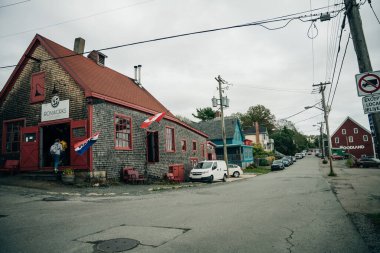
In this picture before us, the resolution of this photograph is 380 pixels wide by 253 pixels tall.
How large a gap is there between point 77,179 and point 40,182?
177cm

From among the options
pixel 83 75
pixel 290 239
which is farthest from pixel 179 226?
pixel 83 75

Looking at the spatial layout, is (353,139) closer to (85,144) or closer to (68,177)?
(85,144)

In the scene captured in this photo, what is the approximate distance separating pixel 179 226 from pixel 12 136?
15.5 m

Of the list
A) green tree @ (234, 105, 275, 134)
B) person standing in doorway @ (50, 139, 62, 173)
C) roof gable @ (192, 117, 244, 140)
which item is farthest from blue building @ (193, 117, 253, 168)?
green tree @ (234, 105, 275, 134)

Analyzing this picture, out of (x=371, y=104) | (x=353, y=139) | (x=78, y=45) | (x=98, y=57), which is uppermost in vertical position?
(x=78, y=45)

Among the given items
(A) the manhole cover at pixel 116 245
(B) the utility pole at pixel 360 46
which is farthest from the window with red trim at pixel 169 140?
(A) the manhole cover at pixel 116 245

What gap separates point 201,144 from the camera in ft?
97.1

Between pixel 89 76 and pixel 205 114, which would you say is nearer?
pixel 89 76

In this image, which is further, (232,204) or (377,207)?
(232,204)

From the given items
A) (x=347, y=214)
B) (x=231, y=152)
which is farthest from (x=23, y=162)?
(x=231, y=152)

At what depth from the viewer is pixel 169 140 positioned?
2239 centimetres

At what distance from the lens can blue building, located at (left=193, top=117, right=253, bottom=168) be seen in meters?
42.7

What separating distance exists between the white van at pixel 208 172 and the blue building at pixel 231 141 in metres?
19.6

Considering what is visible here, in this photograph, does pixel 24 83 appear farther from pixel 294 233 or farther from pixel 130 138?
pixel 294 233
